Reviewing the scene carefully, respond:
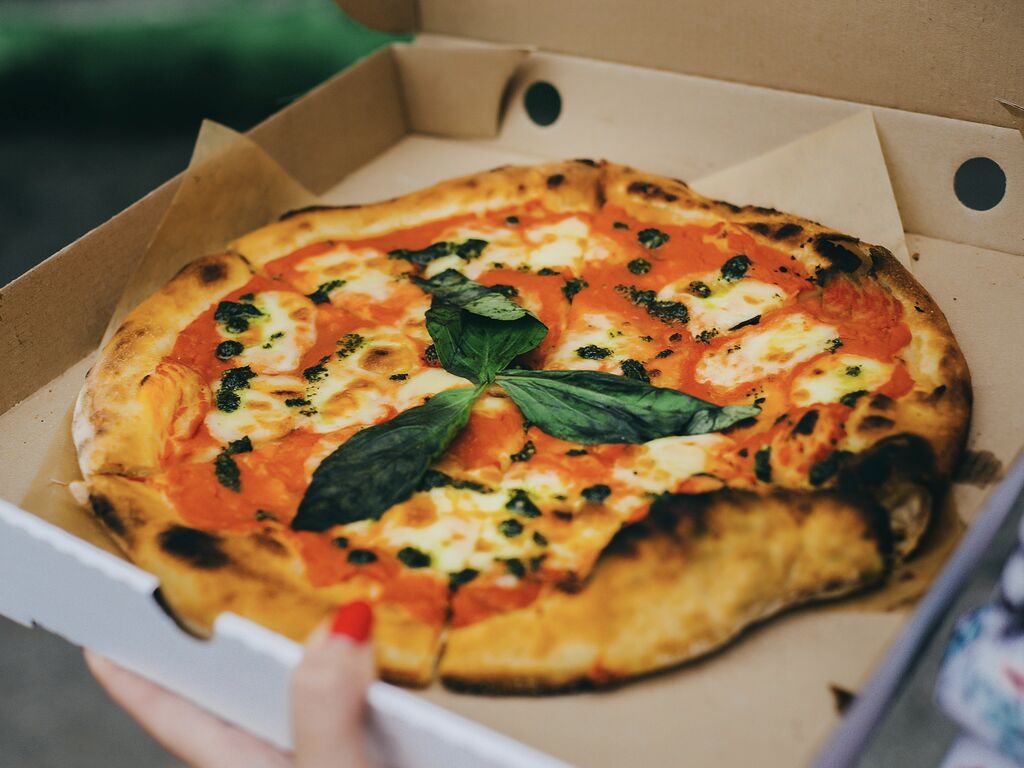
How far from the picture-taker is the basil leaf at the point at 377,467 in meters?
1.40

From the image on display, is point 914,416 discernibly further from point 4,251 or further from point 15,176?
point 15,176

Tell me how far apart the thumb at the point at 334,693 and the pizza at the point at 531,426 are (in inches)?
9.1

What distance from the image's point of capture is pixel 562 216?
2.12 metres

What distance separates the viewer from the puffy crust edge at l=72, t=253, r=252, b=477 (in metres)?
1.55

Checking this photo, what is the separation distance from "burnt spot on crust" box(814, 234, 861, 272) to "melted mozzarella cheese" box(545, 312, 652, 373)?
350 millimetres

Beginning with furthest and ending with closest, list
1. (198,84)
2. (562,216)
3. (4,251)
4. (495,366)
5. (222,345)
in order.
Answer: (198,84) → (4,251) → (562,216) → (222,345) → (495,366)

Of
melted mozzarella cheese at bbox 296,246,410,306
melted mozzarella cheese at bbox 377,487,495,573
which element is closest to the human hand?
melted mozzarella cheese at bbox 377,487,495,573

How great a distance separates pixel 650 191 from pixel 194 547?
1.16 metres

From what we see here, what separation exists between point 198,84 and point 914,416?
3.26m

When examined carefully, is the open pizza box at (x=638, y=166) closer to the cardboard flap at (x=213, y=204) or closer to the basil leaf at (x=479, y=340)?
the cardboard flap at (x=213, y=204)

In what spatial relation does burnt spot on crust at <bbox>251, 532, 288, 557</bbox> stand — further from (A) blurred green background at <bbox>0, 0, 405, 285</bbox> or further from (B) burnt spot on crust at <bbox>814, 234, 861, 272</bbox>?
(A) blurred green background at <bbox>0, 0, 405, 285</bbox>

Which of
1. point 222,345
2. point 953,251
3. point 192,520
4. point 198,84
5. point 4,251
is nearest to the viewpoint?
point 192,520

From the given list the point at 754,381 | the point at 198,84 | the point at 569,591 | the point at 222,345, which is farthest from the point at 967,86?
the point at 198,84

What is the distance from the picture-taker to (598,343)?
1.78m
